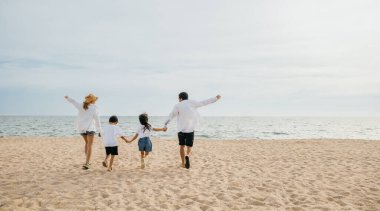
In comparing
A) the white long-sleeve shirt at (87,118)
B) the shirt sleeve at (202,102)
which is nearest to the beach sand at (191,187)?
the white long-sleeve shirt at (87,118)

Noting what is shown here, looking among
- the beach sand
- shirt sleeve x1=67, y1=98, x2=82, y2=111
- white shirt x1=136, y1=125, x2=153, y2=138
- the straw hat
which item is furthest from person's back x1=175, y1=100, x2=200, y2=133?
shirt sleeve x1=67, y1=98, x2=82, y2=111

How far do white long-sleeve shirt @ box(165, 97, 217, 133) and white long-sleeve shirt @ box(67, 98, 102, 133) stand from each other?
2.20m

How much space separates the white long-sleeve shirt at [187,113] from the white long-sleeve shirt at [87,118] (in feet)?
7.23

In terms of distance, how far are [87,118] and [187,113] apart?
2.90 m

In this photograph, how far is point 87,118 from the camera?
332 inches

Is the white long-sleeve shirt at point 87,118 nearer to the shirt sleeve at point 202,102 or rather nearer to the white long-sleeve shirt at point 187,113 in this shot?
the white long-sleeve shirt at point 187,113

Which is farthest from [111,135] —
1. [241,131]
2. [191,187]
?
[241,131]

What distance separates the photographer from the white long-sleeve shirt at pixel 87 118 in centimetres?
840

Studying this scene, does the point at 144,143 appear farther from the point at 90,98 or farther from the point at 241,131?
the point at 241,131

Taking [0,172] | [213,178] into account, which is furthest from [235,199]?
[0,172]

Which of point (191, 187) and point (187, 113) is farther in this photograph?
point (187, 113)

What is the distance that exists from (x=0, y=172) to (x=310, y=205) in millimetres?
8154

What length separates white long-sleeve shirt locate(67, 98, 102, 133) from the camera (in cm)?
840

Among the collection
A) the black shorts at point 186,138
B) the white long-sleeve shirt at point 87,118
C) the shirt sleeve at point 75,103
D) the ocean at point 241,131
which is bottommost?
the ocean at point 241,131
